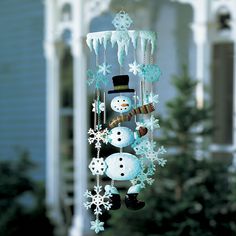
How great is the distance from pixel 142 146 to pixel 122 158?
10 centimetres

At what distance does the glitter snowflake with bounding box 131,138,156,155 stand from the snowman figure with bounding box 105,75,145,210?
2 cm

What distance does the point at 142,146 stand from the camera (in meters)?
2.50

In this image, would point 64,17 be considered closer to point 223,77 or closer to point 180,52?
point 180,52

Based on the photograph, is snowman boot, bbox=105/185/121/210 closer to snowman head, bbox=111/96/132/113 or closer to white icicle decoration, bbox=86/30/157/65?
snowman head, bbox=111/96/132/113

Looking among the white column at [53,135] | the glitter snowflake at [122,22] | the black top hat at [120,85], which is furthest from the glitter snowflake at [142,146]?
the white column at [53,135]

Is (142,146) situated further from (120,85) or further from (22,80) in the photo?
(22,80)

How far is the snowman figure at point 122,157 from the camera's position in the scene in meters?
2.44

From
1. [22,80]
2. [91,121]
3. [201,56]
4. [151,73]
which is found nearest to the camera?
[151,73]

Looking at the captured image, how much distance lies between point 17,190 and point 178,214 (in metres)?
2.55

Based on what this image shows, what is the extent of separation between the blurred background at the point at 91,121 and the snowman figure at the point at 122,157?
2334mm

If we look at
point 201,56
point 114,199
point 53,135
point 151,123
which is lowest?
point 53,135

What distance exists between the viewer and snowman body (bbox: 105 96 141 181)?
8.00 feet

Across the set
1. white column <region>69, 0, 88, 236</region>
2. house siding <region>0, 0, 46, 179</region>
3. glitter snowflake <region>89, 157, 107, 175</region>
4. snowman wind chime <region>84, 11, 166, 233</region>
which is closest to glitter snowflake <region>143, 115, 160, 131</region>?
snowman wind chime <region>84, 11, 166, 233</region>

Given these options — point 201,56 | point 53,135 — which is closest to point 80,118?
point 53,135
